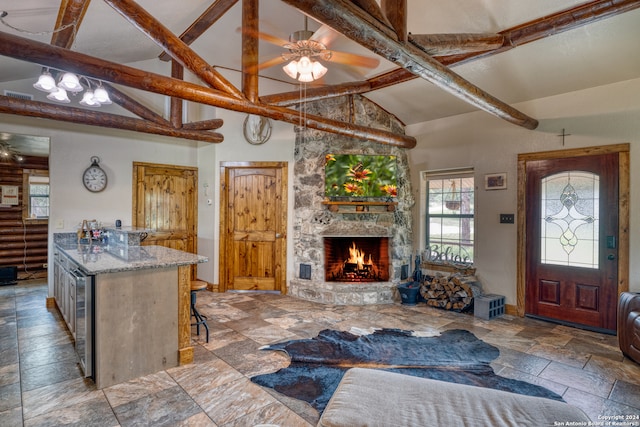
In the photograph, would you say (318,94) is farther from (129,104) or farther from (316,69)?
(129,104)

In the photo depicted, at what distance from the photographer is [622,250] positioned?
3.86m

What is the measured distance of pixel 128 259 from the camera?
10.4 feet

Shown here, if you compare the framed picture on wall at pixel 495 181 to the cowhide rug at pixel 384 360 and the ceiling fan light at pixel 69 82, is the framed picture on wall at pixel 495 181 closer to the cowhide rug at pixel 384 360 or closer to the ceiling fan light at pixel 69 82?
the cowhide rug at pixel 384 360

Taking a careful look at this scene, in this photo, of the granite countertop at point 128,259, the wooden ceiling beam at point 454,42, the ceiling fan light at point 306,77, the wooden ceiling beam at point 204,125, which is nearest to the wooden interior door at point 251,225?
the wooden ceiling beam at point 204,125

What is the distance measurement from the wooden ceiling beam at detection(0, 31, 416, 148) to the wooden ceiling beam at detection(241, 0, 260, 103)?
16 centimetres

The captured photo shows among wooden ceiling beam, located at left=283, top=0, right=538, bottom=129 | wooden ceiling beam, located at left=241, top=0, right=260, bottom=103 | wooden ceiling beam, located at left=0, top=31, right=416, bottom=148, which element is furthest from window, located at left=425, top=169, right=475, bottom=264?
wooden ceiling beam, located at left=241, top=0, right=260, bottom=103

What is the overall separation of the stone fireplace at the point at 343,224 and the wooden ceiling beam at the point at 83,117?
5.94 ft

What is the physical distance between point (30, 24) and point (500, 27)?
15.3 ft

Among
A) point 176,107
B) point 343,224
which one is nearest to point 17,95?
point 176,107

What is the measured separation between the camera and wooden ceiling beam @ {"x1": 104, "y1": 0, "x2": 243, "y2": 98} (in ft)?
9.48

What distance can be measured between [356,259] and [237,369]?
3121 millimetres

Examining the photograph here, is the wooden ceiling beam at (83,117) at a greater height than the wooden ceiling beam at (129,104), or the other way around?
the wooden ceiling beam at (129,104)

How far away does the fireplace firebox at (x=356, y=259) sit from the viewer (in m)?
5.58

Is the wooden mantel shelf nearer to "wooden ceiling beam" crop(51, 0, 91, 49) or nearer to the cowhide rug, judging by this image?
the cowhide rug
